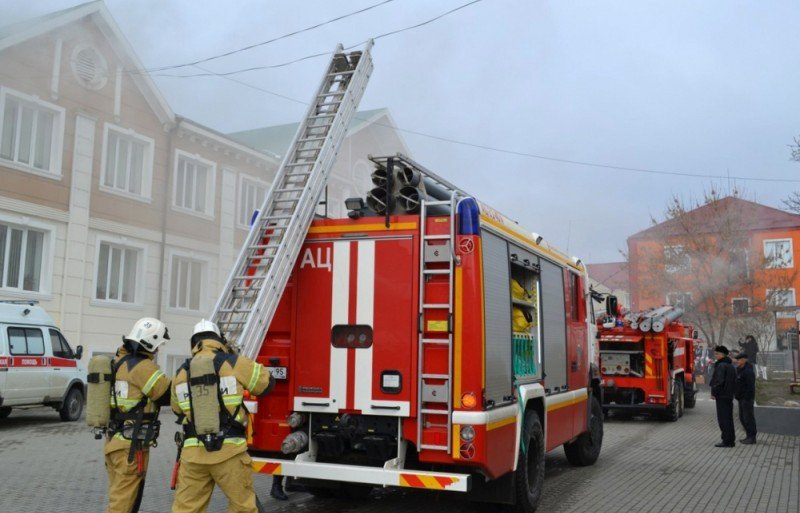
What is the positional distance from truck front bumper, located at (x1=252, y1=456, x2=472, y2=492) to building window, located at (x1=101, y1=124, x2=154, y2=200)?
13.3m

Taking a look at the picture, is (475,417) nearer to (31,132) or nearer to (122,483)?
(122,483)

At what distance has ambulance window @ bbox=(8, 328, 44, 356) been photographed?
1237 centimetres

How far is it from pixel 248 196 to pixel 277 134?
471 cm

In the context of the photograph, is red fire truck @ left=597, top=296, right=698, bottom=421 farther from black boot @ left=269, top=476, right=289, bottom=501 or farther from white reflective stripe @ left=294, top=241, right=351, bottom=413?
white reflective stripe @ left=294, top=241, right=351, bottom=413

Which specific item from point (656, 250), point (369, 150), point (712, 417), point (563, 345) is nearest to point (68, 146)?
point (369, 150)

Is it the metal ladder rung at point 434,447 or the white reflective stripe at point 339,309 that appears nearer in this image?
the metal ladder rung at point 434,447

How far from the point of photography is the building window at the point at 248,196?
21562mm

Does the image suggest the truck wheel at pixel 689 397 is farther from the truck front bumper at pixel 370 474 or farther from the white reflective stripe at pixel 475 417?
the truck front bumper at pixel 370 474

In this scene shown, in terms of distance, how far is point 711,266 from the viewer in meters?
30.2

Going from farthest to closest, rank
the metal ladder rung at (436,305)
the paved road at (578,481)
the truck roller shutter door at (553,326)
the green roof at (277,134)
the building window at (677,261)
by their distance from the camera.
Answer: the building window at (677,261) < the green roof at (277,134) < the truck roller shutter door at (553,326) < the paved road at (578,481) < the metal ladder rung at (436,305)

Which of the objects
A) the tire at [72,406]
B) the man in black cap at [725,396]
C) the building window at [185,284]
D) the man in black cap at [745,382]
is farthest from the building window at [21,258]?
the man in black cap at [745,382]

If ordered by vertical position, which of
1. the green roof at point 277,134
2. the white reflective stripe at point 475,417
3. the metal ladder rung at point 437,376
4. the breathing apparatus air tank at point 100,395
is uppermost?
the green roof at point 277,134

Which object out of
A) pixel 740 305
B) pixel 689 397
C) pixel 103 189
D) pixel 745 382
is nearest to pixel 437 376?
pixel 745 382

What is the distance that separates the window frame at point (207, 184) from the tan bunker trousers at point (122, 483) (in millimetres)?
15094
